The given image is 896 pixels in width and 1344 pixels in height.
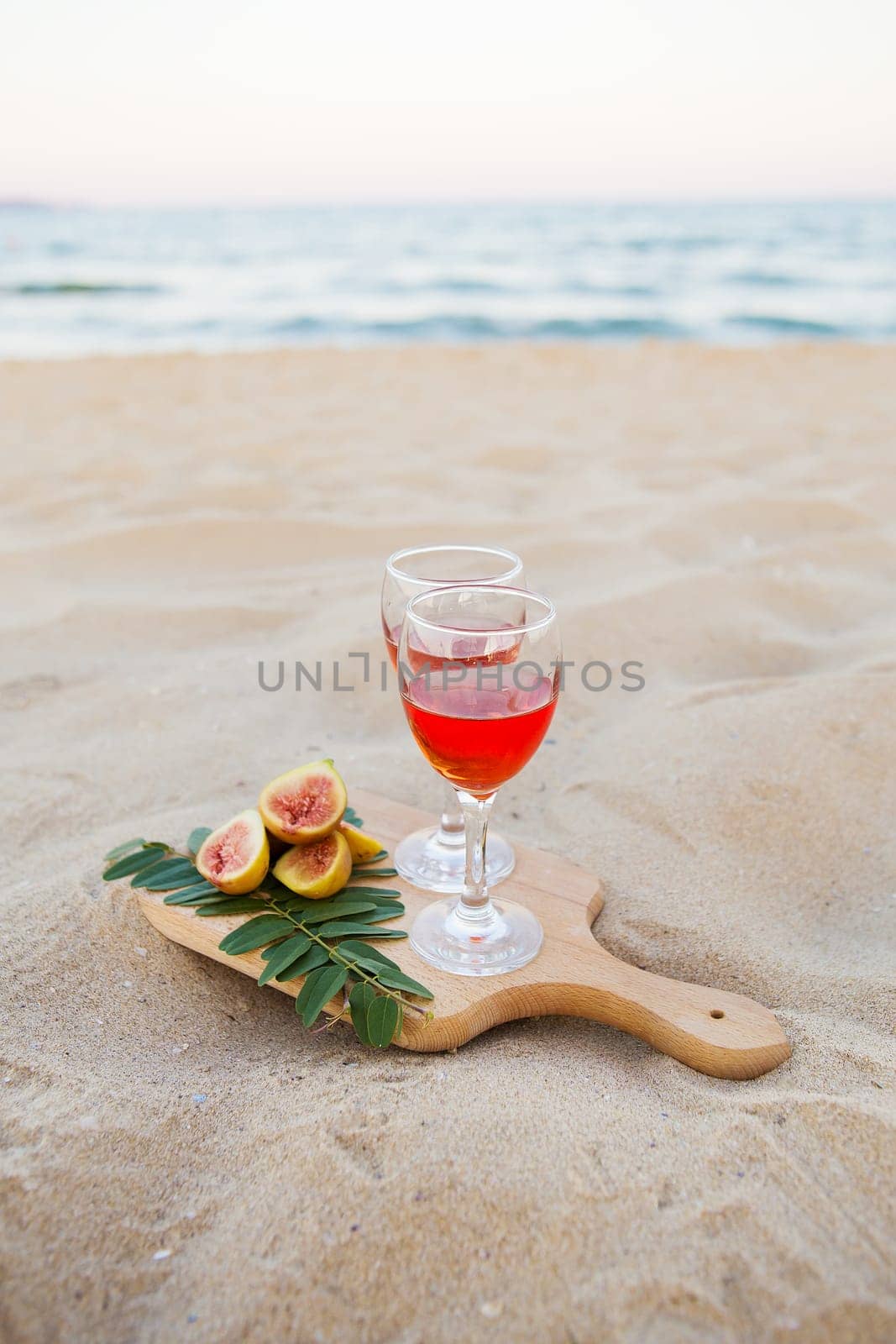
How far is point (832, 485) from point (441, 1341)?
4935 millimetres

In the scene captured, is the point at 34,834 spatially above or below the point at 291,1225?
below

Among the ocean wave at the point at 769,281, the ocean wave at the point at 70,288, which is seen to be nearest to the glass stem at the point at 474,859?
the ocean wave at the point at 70,288

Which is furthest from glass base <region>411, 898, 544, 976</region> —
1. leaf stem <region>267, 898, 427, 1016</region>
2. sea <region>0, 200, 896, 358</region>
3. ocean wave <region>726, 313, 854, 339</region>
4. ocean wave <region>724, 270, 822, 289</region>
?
ocean wave <region>724, 270, 822, 289</region>

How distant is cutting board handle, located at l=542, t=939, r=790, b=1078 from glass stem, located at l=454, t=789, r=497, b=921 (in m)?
0.18

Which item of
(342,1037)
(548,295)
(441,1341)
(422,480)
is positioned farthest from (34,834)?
(548,295)

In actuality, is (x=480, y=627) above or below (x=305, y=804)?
above

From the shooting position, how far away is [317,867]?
187 centimetres

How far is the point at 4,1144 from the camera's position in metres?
1.37

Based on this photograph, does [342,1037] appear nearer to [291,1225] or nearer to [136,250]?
[291,1225]

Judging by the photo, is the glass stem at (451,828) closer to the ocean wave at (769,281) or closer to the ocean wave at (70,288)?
the ocean wave at (70,288)

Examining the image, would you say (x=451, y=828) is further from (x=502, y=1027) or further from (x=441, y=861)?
(x=502, y=1027)

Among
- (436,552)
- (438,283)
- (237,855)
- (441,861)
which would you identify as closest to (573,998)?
(441,861)

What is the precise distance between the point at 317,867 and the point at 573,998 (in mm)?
520

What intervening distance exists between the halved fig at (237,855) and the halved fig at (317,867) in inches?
1.7
